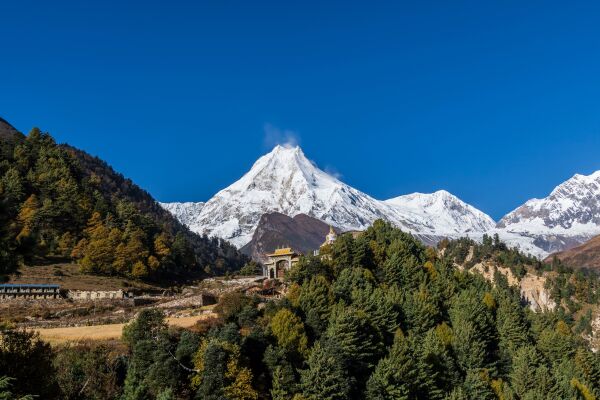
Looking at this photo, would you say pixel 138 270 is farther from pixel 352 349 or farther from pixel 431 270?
pixel 352 349

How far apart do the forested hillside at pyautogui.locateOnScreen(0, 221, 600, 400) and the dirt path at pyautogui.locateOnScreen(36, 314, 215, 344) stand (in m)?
3.17

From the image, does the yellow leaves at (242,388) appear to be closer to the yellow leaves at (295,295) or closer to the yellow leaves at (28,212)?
the yellow leaves at (295,295)

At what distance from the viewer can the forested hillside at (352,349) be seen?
39562mm

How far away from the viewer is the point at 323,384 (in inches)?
1649

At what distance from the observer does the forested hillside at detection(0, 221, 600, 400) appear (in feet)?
130

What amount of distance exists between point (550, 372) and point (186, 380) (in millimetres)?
44677

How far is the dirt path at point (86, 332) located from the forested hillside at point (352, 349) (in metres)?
3.17

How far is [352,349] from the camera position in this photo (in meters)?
48.8

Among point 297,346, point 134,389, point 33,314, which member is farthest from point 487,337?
point 33,314

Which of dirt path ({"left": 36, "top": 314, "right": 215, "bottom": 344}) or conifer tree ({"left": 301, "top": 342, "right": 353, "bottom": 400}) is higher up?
Answer: dirt path ({"left": 36, "top": 314, "right": 215, "bottom": 344})

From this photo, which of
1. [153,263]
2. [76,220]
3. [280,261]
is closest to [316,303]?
[153,263]

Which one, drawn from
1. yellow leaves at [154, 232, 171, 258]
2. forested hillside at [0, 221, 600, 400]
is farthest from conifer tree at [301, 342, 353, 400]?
yellow leaves at [154, 232, 171, 258]

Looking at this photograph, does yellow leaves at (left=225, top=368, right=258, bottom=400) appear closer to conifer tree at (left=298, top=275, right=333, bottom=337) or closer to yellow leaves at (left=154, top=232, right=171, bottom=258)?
conifer tree at (left=298, top=275, right=333, bottom=337)

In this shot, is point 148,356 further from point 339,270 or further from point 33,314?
point 339,270
